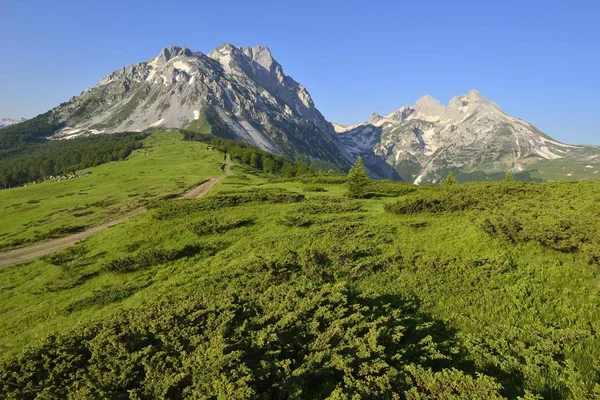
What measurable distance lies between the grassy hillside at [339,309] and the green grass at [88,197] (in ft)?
75.4

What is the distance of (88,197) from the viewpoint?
7031cm

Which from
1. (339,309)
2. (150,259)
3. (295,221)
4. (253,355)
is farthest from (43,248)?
(339,309)

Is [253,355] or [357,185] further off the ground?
[357,185]

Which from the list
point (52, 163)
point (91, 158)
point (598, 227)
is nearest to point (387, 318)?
point (598, 227)

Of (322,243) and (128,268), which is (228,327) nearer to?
(322,243)

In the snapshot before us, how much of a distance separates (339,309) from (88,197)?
244ft

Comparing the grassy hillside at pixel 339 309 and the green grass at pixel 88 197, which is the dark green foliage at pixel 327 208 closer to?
the grassy hillside at pixel 339 309

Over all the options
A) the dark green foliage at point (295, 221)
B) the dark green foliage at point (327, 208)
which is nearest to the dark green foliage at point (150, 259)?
the dark green foliage at point (295, 221)

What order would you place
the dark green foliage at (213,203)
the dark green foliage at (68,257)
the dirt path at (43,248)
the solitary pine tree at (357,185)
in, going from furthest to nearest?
1. the solitary pine tree at (357,185)
2. the dark green foliage at (213,203)
3. the dirt path at (43,248)
4. the dark green foliage at (68,257)

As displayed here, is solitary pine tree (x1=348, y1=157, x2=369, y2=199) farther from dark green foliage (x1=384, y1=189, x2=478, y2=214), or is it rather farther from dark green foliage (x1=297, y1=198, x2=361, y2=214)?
dark green foliage (x1=384, y1=189, x2=478, y2=214)

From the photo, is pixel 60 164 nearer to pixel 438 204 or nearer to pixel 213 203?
pixel 213 203

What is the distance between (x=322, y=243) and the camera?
2256cm

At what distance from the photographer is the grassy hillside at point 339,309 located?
26.1ft

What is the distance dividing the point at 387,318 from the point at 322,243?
12.4m
